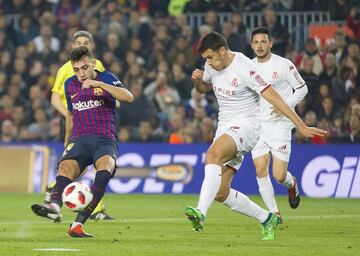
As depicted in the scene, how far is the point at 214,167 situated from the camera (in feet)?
36.0

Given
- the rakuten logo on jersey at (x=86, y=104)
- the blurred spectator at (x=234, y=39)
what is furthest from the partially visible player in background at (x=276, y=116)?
the blurred spectator at (x=234, y=39)

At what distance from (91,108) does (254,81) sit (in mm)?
1766

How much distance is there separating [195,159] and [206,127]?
928 millimetres

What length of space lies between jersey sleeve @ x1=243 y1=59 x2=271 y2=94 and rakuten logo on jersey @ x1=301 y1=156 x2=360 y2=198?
839cm

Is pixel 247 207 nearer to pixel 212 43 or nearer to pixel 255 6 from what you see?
pixel 212 43

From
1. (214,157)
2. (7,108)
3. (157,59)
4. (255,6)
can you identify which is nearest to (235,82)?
(214,157)

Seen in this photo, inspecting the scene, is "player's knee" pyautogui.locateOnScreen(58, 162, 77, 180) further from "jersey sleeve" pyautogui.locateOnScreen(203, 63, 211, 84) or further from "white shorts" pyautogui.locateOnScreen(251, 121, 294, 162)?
"white shorts" pyautogui.locateOnScreen(251, 121, 294, 162)

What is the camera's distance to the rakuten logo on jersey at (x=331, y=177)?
19.2 m

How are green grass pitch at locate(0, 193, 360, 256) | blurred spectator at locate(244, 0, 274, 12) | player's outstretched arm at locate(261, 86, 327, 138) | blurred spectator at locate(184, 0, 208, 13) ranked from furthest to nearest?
1. blurred spectator at locate(184, 0, 208, 13)
2. blurred spectator at locate(244, 0, 274, 12)
3. player's outstretched arm at locate(261, 86, 327, 138)
4. green grass pitch at locate(0, 193, 360, 256)

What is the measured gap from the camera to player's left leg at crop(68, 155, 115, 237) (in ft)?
36.3

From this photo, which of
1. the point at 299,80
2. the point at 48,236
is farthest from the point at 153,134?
the point at 48,236

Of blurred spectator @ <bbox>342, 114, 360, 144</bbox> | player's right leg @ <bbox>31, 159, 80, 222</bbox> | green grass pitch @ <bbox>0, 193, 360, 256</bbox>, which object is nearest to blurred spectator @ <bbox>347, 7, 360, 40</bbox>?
blurred spectator @ <bbox>342, 114, 360, 144</bbox>

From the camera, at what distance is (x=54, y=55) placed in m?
24.4

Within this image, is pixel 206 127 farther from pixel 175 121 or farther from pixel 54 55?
pixel 54 55
